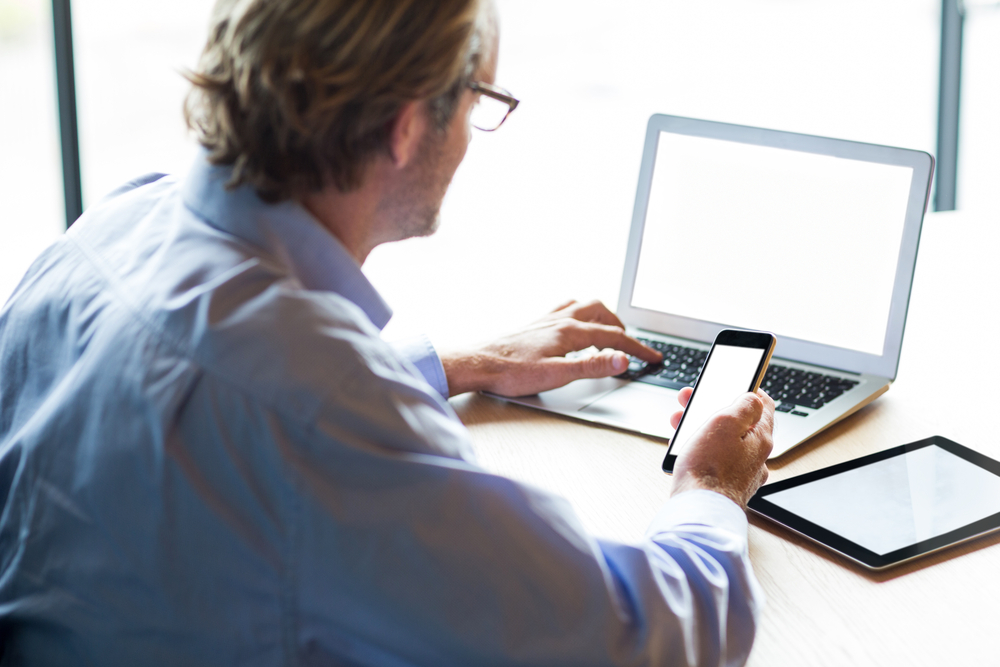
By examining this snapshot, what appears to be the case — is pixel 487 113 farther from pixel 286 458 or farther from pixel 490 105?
pixel 286 458

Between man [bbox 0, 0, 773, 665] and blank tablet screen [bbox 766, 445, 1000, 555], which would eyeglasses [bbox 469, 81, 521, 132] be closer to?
man [bbox 0, 0, 773, 665]

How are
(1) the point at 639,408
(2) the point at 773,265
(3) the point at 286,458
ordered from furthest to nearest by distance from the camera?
(2) the point at 773,265
(1) the point at 639,408
(3) the point at 286,458

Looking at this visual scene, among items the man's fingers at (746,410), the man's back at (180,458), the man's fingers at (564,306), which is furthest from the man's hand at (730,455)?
the man's fingers at (564,306)

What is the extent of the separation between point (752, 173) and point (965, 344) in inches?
16.4

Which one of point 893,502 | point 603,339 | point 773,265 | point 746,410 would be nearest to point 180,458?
point 746,410

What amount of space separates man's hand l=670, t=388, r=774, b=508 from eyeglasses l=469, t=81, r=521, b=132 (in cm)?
35

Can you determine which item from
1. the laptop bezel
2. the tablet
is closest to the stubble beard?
the tablet

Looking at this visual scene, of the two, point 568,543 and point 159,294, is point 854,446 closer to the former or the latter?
point 568,543

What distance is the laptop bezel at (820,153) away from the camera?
1053mm

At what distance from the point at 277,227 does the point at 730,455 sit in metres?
0.44

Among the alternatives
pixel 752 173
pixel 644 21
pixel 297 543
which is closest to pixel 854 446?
pixel 752 173

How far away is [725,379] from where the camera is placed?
903mm

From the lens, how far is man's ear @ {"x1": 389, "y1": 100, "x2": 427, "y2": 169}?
681 mm

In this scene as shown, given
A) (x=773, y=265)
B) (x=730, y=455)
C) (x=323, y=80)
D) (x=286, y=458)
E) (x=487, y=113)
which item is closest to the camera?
(x=286, y=458)
